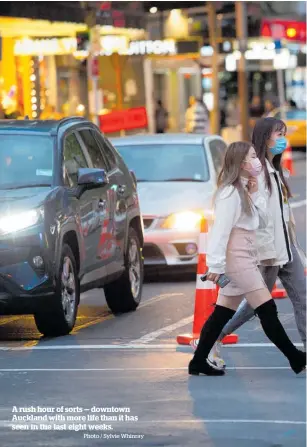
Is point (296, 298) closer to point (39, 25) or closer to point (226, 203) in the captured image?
point (226, 203)

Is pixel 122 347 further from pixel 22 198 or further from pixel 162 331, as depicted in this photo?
pixel 22 198

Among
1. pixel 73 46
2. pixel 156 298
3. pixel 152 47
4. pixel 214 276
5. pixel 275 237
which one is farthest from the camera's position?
pixel 152 47

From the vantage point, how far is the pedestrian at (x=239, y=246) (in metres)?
8.84

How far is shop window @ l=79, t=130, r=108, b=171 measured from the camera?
12.6 m

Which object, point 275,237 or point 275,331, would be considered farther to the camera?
point 275,237

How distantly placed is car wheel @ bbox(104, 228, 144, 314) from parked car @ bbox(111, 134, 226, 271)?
2.04 meters

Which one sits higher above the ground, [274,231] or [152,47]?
[274,231]

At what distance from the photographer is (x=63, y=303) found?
11109 millimetres

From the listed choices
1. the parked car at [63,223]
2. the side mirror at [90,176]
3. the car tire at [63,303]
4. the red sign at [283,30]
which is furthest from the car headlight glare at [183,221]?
the red sign at [283,30]

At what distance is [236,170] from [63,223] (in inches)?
101

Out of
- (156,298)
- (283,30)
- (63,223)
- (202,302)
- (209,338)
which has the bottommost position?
(283,30)

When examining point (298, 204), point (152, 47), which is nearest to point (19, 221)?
point (298, 204)

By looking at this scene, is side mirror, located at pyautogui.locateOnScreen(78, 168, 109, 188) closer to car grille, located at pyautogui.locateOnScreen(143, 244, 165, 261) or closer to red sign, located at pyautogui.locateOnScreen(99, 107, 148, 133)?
car grille, located at pyautogui.locateOnScreen(143, 244, 165, 261)

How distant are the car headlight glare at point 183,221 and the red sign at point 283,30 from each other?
1249 inches
